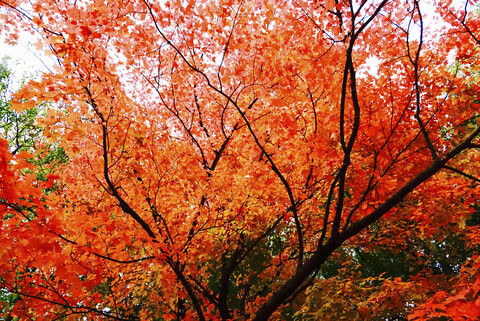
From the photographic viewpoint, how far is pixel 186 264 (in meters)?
6.81

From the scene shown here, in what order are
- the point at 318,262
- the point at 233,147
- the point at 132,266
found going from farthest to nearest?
the point at 233,147 < the point at 132,266 < the point at 318,262

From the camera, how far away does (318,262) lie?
3338mm

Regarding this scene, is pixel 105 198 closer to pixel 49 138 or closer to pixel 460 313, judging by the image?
pixel 49 138

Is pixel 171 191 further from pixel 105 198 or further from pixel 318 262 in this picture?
pixel 318 262

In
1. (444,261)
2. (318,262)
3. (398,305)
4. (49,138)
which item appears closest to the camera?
(318,262)

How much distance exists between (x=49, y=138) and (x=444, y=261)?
1389cm

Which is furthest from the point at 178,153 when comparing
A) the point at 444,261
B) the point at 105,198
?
the point at 444,261

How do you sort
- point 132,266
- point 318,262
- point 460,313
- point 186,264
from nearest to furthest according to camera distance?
point 460,313 < point 318,262 < point 186,264 < point 132,266

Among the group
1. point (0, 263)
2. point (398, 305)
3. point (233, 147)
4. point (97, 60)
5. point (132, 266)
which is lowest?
point (398, 305)

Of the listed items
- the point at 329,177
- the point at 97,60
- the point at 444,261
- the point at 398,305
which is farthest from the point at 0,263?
the point at 444,261

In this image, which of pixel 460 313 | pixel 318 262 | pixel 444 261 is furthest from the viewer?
pixel 444 261

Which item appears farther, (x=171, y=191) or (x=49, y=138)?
(x=171, y=191)

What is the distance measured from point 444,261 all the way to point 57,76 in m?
14.1

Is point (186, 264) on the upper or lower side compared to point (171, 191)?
lower
